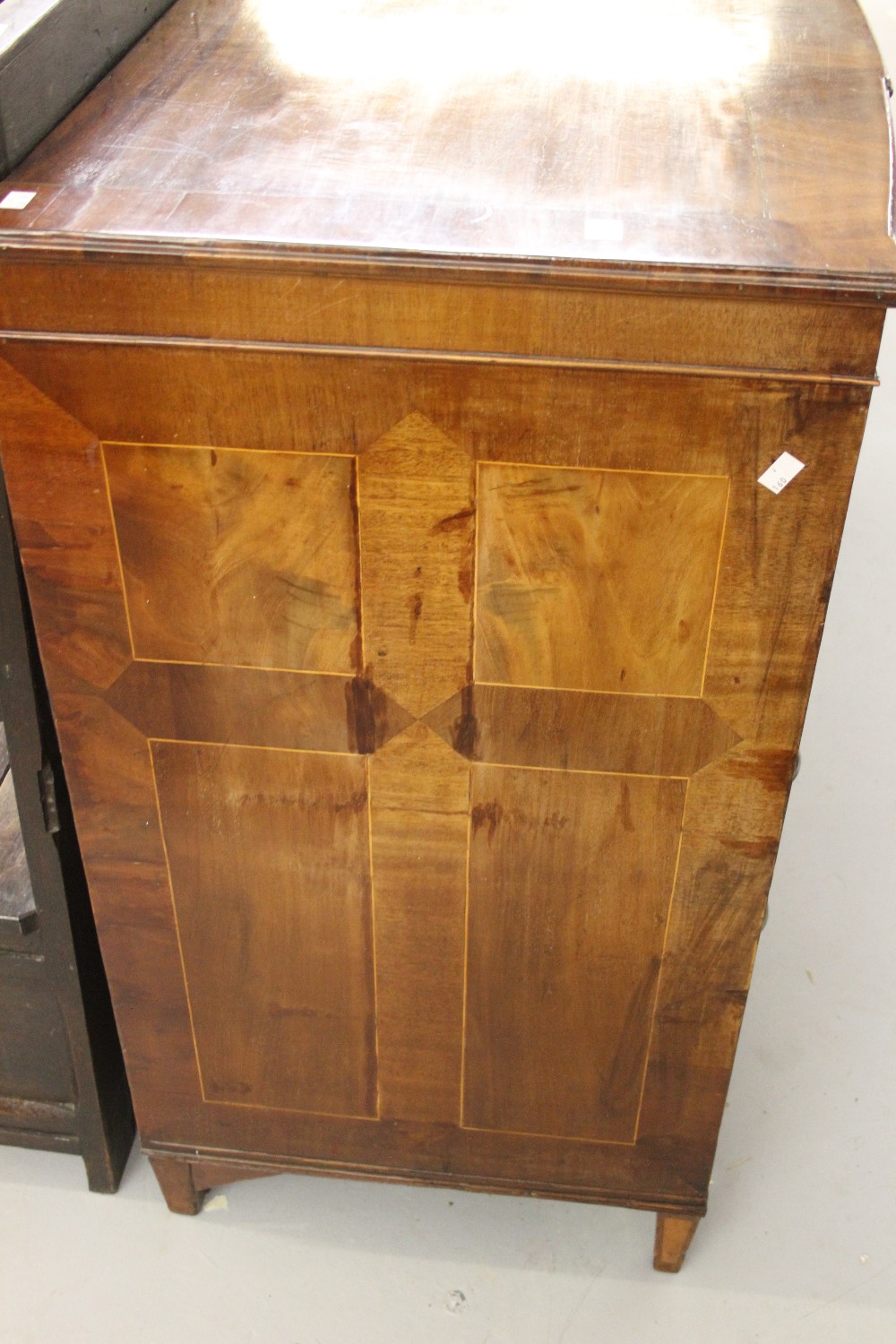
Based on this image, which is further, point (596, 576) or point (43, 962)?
point (43, 962)

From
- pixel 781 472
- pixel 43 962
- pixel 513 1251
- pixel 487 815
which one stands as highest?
pixel 781 472

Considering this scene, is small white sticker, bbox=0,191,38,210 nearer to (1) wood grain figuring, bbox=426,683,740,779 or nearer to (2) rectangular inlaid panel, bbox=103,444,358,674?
(2) rectangular inlaid panel, bbox=103,444,358,674

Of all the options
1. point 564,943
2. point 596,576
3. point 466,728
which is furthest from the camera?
point 564,943

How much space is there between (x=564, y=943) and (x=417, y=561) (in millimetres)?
454

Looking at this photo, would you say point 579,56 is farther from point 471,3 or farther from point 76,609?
point 76,609

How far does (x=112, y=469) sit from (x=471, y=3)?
70 centimetres

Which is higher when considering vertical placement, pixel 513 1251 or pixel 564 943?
pixel 564 943

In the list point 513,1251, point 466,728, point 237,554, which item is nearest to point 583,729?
point 466,728

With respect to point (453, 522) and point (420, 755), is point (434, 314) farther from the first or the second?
point (420, 755)

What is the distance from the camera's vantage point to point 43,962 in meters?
1.54

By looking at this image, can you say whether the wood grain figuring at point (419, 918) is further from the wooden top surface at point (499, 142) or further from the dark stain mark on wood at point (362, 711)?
the wooden top surface at point (499, 142)

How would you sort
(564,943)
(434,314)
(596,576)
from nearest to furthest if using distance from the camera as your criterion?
(434,314)
(596,576)
(564,943)

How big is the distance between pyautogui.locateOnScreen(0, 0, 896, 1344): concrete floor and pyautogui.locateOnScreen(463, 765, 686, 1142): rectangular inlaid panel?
25 cm

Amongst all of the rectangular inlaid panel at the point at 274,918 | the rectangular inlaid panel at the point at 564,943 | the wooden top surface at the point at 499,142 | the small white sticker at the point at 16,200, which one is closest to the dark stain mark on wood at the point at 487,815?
the rectangular inlaid panel at the point at 564,943
